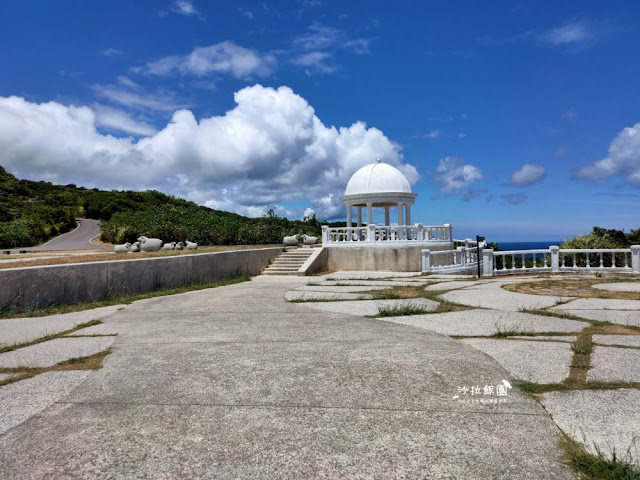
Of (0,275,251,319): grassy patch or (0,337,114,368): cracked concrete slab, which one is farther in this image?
(0,275,251,319): grassy patch

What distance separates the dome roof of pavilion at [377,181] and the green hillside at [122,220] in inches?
233

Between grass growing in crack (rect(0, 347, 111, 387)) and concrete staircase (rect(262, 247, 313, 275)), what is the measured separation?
1396cm

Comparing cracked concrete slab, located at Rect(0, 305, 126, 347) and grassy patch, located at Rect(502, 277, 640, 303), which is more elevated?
grassy patch, located at Rect(502, 277, 640, 303)

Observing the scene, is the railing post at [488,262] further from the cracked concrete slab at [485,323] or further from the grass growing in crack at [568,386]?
the grass growing in crack at [568,386]

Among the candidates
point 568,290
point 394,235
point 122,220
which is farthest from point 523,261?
point 122,220

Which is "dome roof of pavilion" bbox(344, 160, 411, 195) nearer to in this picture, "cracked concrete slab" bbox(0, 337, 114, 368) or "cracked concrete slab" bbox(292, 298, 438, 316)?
"cracked concrete slab" bbox(292, 298, 438, 316)

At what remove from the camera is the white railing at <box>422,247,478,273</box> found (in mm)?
18578

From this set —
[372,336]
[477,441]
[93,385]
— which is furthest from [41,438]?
[372,336]

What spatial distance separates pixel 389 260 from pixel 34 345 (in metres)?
16.7

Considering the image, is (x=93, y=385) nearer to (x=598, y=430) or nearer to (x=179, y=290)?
(x=598, y=430)

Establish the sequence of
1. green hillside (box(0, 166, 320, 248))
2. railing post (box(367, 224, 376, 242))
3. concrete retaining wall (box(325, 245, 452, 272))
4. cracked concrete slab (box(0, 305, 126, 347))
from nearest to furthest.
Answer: cracked concrete slab (box(0, 305, 126, 347)) → concrete retaining wall (box(325, 245, 452, 272)) → railing post (box(367, 224, 376, 242)) → green hillside (box(0, 166, 320, 248))

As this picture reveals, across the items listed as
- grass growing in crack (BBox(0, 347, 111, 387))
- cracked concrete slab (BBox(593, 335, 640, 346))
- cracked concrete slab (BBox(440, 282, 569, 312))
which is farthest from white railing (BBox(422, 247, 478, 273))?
grass growing in crack (BBox(0, 347, 111, 387))

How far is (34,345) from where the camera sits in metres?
5.69

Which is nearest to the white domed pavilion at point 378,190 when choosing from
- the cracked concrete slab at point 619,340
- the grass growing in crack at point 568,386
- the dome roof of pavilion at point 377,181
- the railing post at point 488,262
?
the dome roof of pavilion at point 377,181
